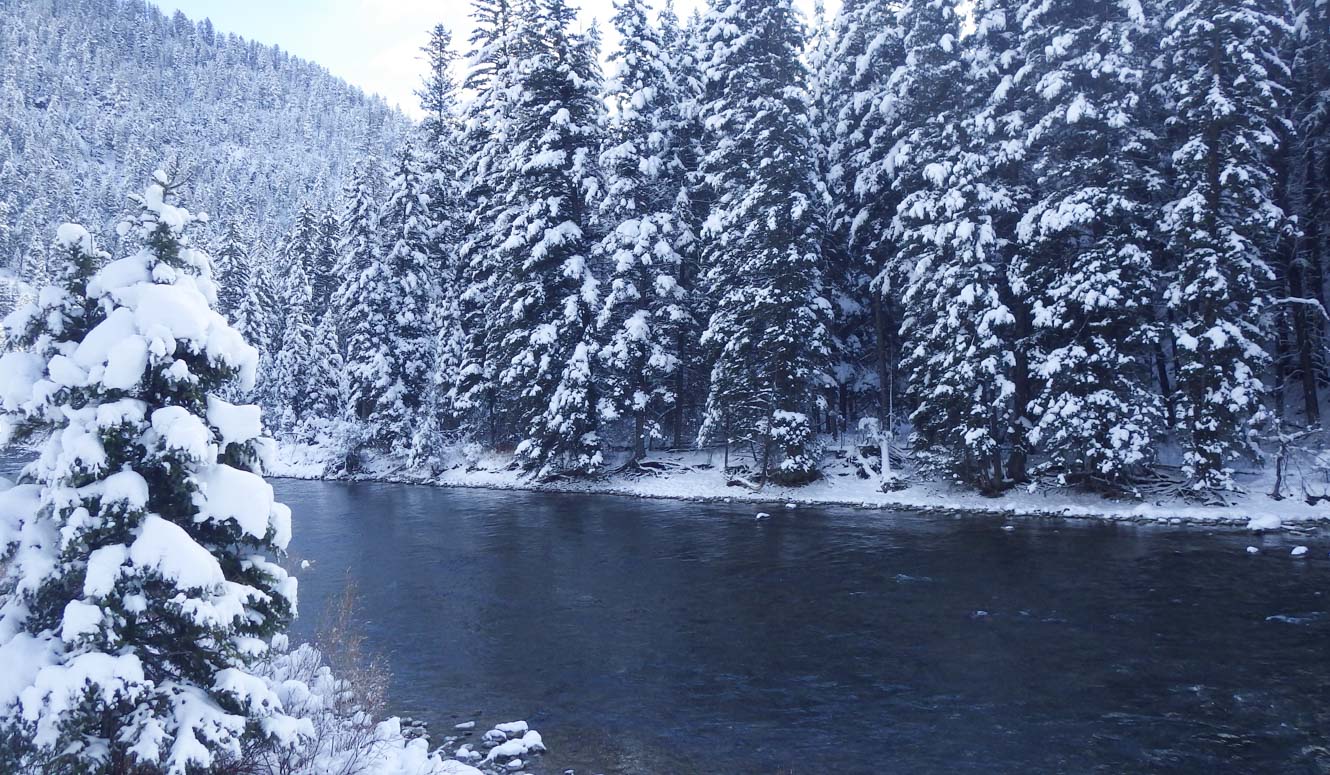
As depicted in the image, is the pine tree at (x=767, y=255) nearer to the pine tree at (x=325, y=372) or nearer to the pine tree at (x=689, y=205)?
the pine tree at (x=689, y=205)

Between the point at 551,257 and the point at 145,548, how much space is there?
101 feet

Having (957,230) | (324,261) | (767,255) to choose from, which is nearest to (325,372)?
(324,261)

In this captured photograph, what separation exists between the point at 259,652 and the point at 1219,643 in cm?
1506

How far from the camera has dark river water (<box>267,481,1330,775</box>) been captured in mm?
9688

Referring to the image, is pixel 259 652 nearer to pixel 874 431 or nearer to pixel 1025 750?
pixel 1025 750

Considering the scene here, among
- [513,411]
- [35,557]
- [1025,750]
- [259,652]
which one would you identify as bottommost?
[1025,750]

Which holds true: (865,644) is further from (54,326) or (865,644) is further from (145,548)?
(54,326)

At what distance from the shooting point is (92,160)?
152625 mm

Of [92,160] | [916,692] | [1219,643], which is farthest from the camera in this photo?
[92,160]

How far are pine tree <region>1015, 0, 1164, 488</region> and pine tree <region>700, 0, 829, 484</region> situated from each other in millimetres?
8643

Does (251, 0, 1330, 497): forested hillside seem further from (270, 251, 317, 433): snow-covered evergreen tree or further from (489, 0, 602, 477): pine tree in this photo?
(270, 251, 317, 433): snow-covered evergreen tree

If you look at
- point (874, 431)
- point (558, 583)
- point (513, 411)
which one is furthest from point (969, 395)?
point (513, 411)

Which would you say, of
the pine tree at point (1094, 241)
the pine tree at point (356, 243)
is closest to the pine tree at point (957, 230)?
the pine tree at point (1094, 241)

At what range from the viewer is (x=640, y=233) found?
33.9 metres
